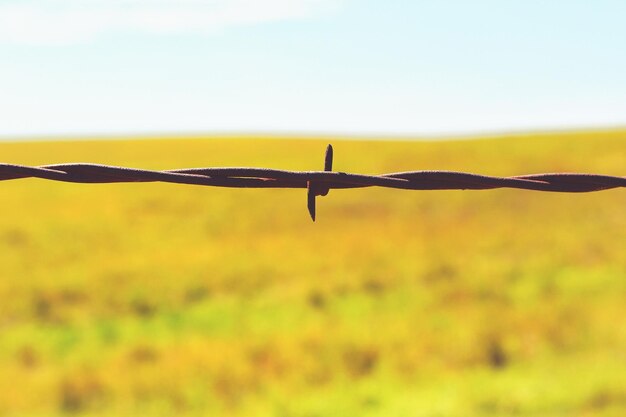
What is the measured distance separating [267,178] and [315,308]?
27.8ft

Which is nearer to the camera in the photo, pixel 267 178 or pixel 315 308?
pixel 267 178

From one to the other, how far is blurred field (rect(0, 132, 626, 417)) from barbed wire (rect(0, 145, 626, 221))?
435 cm

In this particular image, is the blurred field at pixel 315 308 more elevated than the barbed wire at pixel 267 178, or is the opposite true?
the barbed wire at pixel 267 178

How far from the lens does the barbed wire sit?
166 cm

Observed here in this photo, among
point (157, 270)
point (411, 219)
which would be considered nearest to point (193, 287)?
point (157, 270)

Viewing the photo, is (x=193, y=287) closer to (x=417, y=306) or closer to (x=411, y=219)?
(x=417, y=306)

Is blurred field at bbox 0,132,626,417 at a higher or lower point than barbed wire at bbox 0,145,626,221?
lower

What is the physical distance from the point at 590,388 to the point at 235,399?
2719 mm

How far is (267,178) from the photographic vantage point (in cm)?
172

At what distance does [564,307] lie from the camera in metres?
9.30

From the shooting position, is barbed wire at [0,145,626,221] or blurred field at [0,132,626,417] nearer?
barbed wire at [0,145,626,221]

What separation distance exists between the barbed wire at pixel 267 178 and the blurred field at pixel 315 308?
4352mm

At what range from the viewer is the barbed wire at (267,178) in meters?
1.66

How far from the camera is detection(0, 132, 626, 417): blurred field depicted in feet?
21.4
